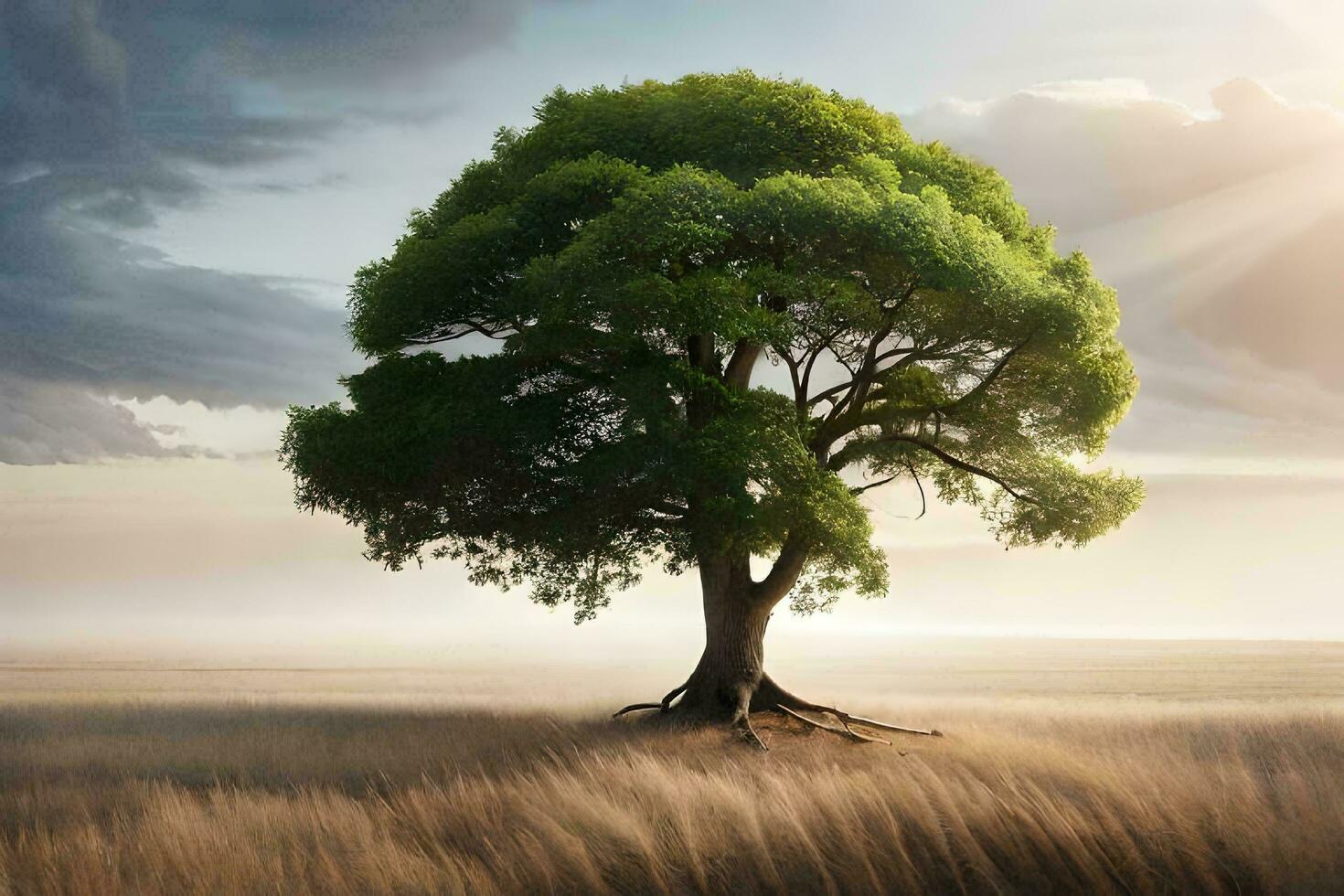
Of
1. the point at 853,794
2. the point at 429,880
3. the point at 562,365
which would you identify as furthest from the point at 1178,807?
the point at 562,365

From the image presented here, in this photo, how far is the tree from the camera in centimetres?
1584

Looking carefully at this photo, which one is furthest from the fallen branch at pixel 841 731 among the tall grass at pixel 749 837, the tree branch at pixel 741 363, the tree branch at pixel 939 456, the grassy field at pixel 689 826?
the tall grass at pixel 749 837

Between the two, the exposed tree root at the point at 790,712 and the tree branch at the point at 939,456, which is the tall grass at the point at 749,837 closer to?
the exposed tree root at the point at 790,712

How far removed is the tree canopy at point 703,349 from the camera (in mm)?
15820

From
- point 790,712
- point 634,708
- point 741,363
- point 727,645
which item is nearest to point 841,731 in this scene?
point 790,712

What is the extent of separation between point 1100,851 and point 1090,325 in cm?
1144

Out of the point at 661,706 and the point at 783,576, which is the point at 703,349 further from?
the point at 661,706

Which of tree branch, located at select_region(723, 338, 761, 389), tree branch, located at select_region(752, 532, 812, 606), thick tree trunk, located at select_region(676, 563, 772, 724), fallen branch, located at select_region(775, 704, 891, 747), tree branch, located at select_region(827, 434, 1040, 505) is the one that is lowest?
fallen branch, located at select_region(775, 704, 891, 747)

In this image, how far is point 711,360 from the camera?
1886cm

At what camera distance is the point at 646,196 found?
15.2 m

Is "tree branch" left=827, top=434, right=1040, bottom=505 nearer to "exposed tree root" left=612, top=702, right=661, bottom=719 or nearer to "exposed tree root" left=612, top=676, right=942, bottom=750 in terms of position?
"exposed tree root" left=612, top=676, right=942, bottom=750

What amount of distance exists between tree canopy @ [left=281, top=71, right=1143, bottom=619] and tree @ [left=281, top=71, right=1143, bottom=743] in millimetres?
49

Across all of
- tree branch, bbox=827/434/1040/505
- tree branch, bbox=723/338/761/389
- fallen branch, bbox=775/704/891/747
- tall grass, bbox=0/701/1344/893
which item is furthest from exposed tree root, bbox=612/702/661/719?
tall grass, bbox=0/701/1344/893

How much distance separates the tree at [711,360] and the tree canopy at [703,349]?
0.05 m
